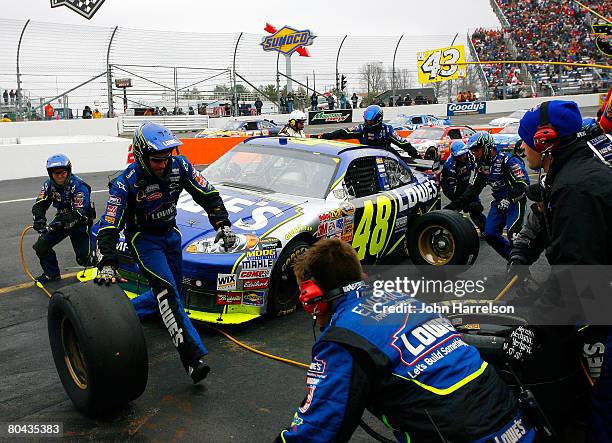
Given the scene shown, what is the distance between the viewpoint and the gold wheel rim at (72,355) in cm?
387

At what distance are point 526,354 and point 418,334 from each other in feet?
2.87

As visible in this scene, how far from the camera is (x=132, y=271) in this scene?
5.43 metres

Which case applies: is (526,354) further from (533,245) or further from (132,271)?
(132,271)

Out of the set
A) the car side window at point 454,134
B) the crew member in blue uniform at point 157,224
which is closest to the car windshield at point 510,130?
the car side window at point 454,134

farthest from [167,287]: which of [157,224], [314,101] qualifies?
[314,101]

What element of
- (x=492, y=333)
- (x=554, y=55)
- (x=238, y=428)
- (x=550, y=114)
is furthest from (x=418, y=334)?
(x=554, y=55)

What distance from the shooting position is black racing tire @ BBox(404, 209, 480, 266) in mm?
6703

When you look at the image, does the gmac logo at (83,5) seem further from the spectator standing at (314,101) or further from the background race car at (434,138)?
the spectator standing at (314,101)

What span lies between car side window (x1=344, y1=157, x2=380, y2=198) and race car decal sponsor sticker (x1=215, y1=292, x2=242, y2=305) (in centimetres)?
192

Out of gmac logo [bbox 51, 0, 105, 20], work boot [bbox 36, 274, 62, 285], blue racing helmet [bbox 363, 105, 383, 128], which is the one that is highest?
gmac logo [bbox 51, 0, 105, 20]

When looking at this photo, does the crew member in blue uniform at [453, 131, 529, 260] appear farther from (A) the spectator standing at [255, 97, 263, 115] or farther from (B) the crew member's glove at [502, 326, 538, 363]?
(A) the spectator standing at [255, 97, 263, 115]

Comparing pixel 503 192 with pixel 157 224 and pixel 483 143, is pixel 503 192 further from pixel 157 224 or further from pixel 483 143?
pixel 157 224

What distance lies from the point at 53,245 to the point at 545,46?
42877 mm

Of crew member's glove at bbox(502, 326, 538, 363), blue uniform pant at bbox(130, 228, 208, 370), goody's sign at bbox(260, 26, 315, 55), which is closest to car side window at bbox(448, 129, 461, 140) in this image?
goody's sign at bbox(260, 26, 315, 55)
